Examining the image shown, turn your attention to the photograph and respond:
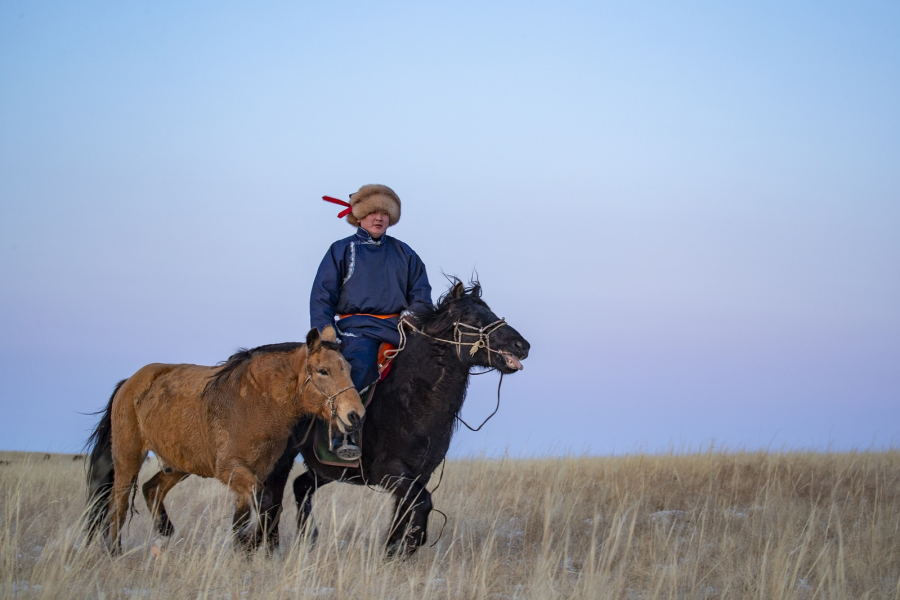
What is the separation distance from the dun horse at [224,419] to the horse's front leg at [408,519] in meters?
0.87

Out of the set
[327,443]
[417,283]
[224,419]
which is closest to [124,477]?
[224,419]

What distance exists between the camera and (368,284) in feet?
22.6

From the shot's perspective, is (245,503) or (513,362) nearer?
(245,503)

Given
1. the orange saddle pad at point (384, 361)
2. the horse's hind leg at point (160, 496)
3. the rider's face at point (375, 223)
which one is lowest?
the horse's hind leg at point (160, 496)

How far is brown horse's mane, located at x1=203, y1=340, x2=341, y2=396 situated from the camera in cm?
607

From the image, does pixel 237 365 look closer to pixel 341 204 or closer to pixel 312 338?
pixel 312 338

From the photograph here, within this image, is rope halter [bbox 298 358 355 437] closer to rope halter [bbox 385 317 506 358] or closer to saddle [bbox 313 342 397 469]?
saddle [bbox 313 342 397 469]

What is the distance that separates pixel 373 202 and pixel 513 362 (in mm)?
2123

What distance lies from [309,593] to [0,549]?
195cm

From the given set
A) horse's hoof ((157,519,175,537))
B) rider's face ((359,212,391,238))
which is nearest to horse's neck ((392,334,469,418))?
rider's face ((359,212,391,238))

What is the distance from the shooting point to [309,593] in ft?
14.8

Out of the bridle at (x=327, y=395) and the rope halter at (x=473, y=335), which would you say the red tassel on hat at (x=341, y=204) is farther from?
the bridle at (x=327, y=395)

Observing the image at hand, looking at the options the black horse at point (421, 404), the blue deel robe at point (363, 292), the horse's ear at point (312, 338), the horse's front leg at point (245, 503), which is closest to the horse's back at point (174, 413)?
the horse's front leg at point (245, 503)

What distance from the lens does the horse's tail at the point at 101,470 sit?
6539 mm
